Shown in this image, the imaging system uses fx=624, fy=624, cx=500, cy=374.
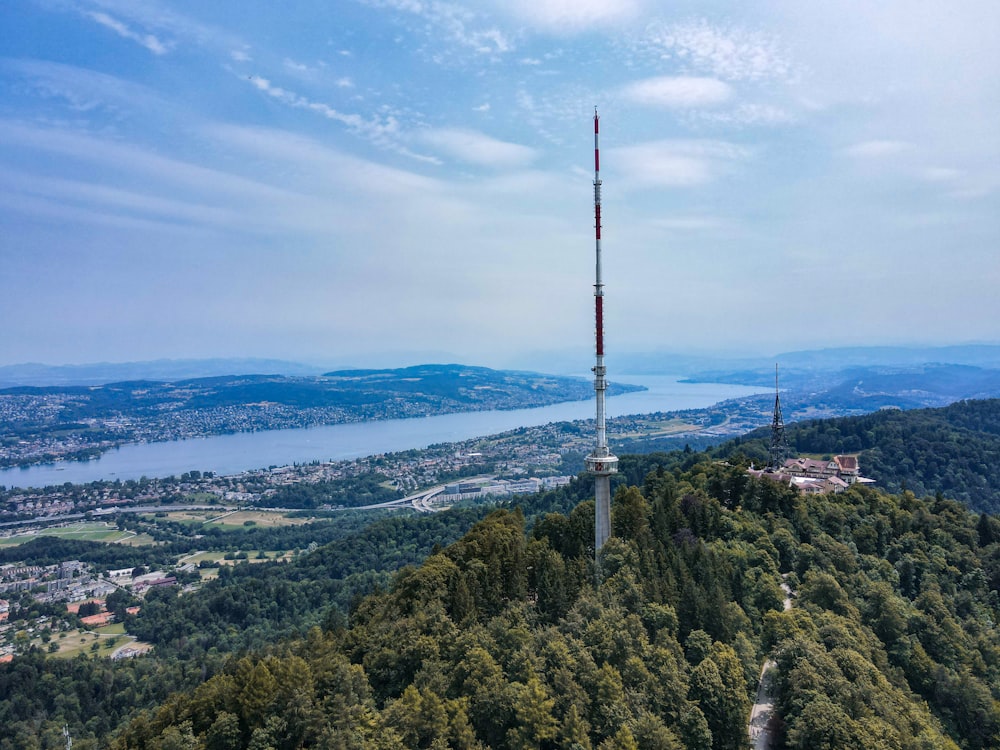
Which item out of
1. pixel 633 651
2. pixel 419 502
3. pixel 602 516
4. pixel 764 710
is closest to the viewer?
pixel 633 651

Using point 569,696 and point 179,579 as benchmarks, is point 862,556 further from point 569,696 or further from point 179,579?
point 179,579

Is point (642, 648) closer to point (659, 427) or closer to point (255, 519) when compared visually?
point (255, 519)

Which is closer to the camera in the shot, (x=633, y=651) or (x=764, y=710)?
(x=633, y=651)

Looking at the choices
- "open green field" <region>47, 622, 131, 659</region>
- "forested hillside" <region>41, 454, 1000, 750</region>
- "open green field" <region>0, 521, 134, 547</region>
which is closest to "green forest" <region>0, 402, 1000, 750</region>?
"forested hillside" <region>41, 454, 1000, 750</region>

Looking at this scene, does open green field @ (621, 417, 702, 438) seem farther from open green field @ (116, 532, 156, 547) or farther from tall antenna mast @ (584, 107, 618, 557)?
tall antenna mast @ (584, 107, 618, 557)

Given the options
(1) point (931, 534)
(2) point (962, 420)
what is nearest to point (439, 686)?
(1) point (931, 534)

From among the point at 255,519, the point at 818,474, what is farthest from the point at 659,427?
the point at 818,474

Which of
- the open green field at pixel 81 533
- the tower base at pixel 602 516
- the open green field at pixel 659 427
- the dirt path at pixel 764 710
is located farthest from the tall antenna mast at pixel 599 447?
the open green field at pixel 659 427
